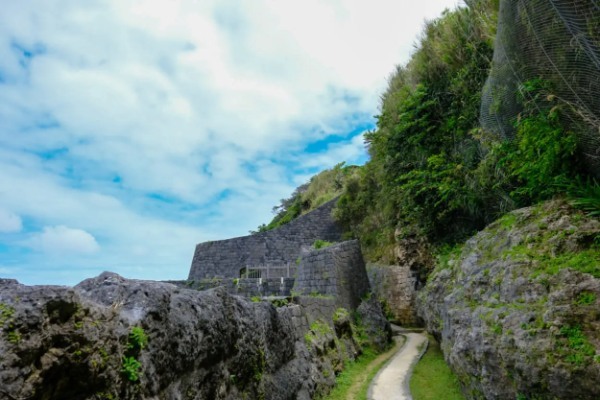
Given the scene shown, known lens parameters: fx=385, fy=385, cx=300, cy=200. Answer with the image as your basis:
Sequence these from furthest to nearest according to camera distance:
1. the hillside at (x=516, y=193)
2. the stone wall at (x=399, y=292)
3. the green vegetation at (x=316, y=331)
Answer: the stone wall at (x=399, y=292) < the green vegetation at (x=316, y=331) < the hillside at (x=516, y=193)

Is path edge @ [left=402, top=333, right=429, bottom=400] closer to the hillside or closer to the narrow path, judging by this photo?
the narrow path

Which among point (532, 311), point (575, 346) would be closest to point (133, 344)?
point (575, 346)

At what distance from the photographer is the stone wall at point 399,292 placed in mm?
14195

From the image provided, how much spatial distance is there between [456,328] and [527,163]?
8.83 feet

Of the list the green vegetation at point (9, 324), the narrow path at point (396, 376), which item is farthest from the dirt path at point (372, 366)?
the green vegetation at point (9, 324)

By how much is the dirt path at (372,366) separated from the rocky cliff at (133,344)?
228 cm

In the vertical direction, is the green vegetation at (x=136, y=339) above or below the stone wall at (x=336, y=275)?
below

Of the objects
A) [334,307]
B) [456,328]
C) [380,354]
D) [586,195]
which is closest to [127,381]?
[456,328]

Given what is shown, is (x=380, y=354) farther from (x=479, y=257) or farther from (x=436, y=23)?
(x=436, y=23)

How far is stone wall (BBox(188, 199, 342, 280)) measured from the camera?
20344mm

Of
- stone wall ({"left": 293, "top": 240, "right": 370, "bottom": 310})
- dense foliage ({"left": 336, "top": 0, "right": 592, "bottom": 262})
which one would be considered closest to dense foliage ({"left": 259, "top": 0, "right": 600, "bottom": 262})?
dense foliage ({"left": 336, "top": 0, "right": 592, "bottom": 262})

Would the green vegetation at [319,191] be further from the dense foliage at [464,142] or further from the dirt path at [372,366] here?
the dirt path at [372,366]

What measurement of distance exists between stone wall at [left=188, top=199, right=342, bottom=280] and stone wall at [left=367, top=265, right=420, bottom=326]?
5.17m

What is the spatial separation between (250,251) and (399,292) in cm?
888
